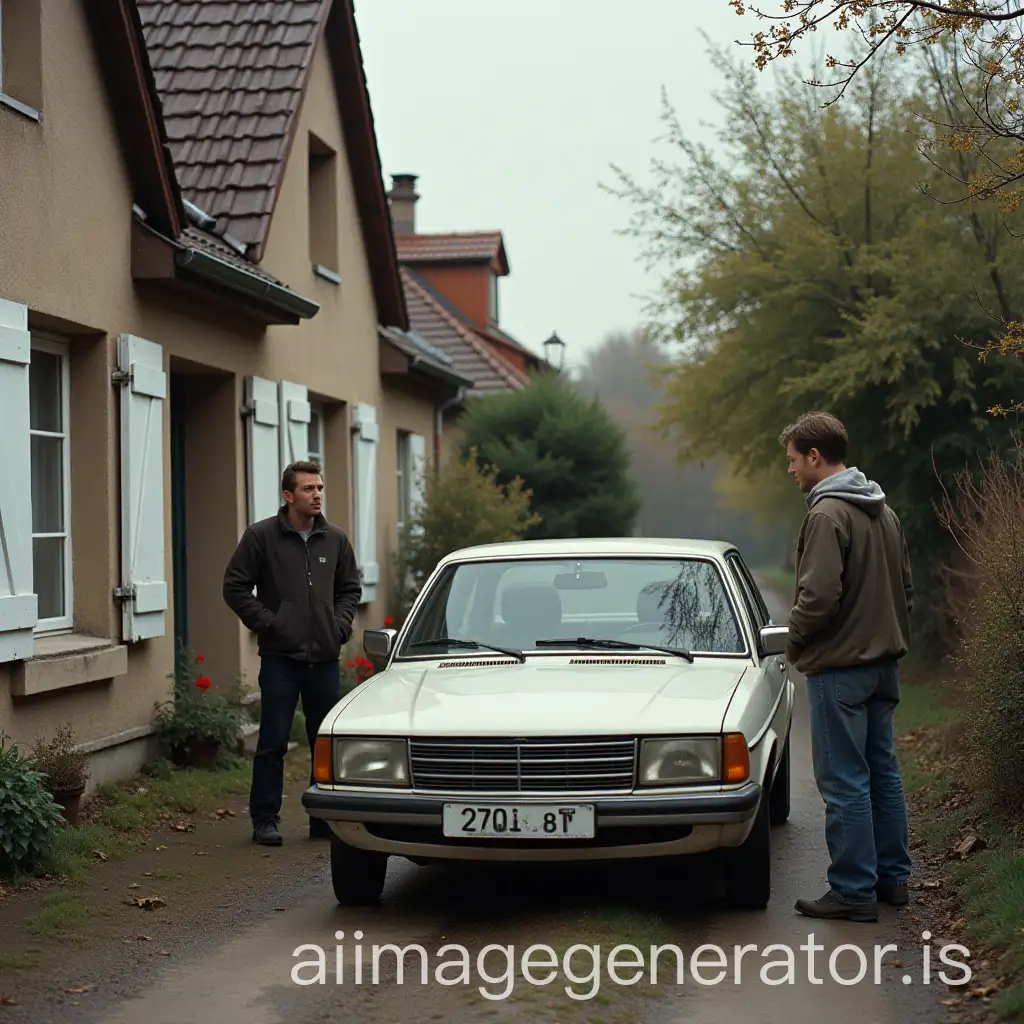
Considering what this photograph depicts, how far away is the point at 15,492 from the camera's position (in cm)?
879

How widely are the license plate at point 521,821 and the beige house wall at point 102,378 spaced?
3.37 metres

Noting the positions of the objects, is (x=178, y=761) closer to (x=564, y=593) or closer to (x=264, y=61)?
(x=564, y=593)

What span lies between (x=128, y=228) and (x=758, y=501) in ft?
132

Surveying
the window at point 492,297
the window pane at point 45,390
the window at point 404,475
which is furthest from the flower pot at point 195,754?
the window at point 492,297

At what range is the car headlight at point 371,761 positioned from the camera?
6.43 metres

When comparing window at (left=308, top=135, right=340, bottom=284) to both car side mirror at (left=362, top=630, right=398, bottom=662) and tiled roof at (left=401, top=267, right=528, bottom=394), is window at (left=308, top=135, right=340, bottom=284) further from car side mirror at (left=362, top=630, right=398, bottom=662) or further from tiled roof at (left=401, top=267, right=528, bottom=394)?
tiled roof at (left=401, top=267, right=528, bottom=394)

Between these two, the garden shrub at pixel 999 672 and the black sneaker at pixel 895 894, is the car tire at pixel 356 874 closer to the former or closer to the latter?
the black sneaker at pixel 895 894

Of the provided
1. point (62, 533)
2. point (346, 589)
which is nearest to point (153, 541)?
point (62, 533)

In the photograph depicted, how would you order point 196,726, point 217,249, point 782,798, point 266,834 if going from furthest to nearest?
point 217,249 < point 196,726 < point 782,798 < point 266,834

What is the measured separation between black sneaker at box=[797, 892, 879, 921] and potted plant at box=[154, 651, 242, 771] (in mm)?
5240

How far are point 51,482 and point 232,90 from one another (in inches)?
226

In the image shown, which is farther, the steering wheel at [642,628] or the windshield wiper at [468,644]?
the steering wheel at [642,628]

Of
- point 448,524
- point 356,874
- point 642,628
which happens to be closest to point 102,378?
point 642,628

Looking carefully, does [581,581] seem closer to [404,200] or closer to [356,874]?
[356,874]
